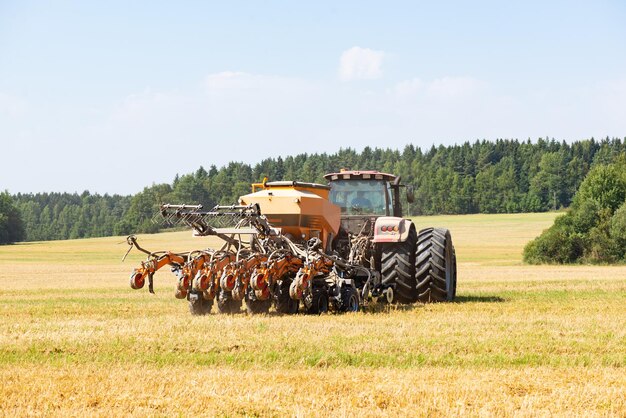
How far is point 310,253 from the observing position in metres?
13.7

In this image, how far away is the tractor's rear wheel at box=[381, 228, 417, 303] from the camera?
15.3 m

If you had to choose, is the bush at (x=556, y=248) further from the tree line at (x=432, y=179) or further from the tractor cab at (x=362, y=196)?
the tree line at (x=432, y=179)

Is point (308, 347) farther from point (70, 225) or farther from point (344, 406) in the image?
point (70, 225)

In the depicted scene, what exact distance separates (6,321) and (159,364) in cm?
507

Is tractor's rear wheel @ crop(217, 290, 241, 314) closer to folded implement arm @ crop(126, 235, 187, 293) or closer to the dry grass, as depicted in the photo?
the dry grass

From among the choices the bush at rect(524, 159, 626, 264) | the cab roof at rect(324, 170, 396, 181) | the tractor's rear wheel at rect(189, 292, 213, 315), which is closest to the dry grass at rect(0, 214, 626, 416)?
the tractor's rear wheel at rect(189, 292, 213, 315)

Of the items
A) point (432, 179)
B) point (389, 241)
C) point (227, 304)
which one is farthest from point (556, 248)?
point (432, 179)

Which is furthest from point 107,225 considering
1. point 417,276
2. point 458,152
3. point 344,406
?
point 344,406

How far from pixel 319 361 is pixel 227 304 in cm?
504

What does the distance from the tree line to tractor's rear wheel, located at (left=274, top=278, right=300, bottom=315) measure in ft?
247

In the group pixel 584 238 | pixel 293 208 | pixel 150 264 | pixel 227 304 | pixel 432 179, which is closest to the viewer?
pixel 150 264

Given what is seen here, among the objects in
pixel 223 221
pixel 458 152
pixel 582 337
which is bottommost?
pixel 582 337

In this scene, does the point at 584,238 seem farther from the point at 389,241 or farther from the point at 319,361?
the point at 319,361

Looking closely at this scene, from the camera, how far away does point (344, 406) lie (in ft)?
22.2
